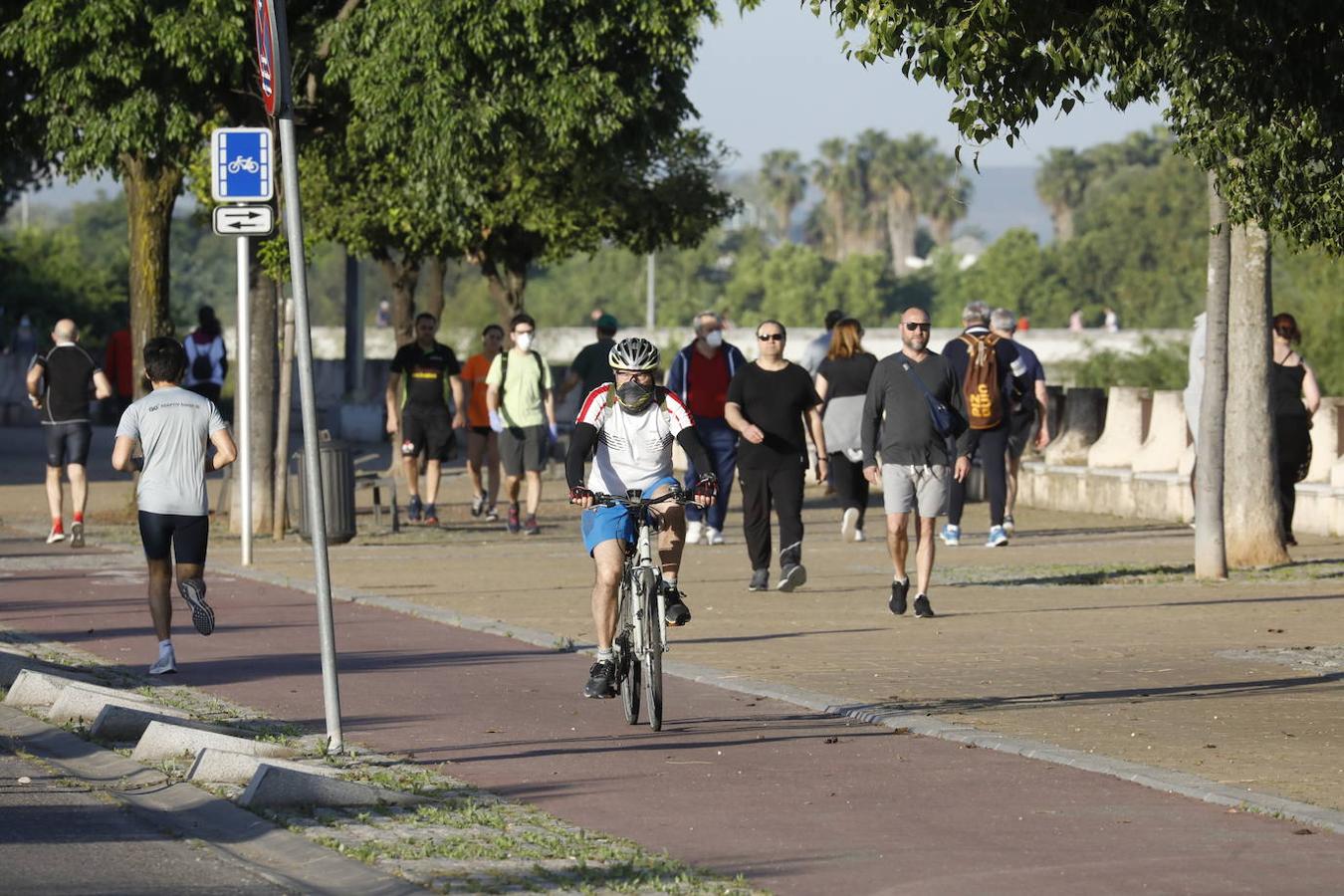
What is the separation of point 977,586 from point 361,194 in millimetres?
14942

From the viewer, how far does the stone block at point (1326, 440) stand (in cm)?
2117

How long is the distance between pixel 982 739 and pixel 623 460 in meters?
2.05

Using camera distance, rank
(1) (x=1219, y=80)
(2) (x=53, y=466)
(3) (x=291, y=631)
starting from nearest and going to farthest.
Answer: (1) (x=1219, y=80) < (3) (x=291, y=631) < (2) (x=53, y=466)

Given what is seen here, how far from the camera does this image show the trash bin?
19.0 metres

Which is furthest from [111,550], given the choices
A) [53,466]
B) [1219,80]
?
[1219,80]

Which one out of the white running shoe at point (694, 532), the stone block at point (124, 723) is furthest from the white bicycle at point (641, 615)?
the white running shoe at point (694, 532)

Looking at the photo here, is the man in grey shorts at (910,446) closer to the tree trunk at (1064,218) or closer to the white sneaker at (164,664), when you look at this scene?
the white sneaker at (164,664)

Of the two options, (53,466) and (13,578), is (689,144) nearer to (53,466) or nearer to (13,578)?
(53,466)

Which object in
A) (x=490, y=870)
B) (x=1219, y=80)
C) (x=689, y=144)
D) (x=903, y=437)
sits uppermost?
(x=689, y=144)

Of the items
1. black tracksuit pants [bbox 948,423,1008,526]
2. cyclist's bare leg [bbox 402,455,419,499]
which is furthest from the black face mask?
cyclist's bare leg [bbox 402,455,419,499]

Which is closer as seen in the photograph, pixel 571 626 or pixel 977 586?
pixel 571 626

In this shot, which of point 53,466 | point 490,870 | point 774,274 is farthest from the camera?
point 774,274

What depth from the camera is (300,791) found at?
813 centimetres

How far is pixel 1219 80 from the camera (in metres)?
10.7
